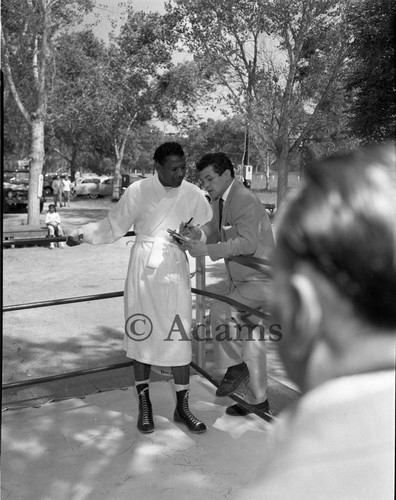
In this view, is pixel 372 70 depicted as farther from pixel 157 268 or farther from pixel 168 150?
pixel 157 268

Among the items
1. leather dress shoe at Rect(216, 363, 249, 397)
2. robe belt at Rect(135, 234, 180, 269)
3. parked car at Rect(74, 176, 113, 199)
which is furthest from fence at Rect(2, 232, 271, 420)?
parked car at Rect(74, 176, 113, 199)

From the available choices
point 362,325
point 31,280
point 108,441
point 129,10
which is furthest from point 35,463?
point 129,10

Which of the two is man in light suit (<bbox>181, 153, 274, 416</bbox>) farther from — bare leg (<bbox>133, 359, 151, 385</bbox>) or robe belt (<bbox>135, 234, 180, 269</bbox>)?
bare leg (<bbox>133, 359, 151, 385</bbox>)

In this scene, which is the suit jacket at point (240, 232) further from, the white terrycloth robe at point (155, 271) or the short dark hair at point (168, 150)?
the short dark hair at point (168, 150)

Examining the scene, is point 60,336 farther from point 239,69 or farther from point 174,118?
point 174,118

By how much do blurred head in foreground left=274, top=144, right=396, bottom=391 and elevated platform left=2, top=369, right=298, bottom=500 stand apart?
8.23 ft

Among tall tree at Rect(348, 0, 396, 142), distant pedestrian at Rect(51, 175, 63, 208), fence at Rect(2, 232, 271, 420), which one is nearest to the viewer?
→ fence at Rect(2, 232, 271, 420)

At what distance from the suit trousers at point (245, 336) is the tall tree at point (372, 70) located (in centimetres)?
1023

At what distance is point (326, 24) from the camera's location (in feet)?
47.4

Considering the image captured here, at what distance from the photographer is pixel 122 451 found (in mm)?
3352

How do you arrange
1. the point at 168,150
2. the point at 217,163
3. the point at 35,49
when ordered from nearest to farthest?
1. the point at 168,150
2. the point at 217,163
3. the point at 35,49

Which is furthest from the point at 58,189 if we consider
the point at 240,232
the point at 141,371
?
the point at 240,232

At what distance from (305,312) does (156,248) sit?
9.53ft

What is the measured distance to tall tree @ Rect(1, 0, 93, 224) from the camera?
15.2 metres
